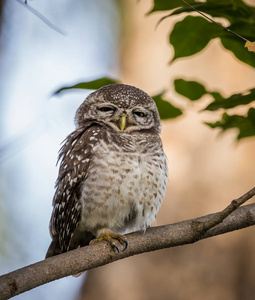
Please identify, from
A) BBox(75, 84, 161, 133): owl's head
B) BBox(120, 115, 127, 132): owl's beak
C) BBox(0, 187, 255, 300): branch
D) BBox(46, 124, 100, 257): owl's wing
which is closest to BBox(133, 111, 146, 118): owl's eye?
BBox(75, 84, 161, 133): owl's head

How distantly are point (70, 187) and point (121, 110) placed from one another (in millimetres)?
705

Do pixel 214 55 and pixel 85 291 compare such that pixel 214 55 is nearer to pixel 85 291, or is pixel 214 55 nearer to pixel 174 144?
pixel 174 144

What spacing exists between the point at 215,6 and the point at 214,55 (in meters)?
3.07

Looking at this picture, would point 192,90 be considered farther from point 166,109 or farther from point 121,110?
point 121,110

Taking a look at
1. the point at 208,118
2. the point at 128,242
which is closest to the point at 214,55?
the point at 208,118

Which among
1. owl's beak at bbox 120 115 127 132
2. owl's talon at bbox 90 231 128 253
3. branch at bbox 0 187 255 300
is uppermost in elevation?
owl's beak at bbox 120 115 127 132

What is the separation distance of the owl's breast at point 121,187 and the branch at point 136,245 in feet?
1.05

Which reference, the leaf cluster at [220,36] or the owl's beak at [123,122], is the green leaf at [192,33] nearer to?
the leaf cluster at [220,36]

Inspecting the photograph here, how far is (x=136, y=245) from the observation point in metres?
2.54

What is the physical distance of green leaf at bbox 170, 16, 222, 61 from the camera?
7.18 ft

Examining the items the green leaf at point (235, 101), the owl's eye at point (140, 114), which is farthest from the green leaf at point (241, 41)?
the owl's eye at point (140, 114)

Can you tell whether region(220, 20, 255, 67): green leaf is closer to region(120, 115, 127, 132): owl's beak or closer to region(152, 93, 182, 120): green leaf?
region(152, 93, 182, 120): green leaf

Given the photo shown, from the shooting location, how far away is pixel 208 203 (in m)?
4.73

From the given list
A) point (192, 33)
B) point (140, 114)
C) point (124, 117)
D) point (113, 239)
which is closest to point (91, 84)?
point (192, 33)
